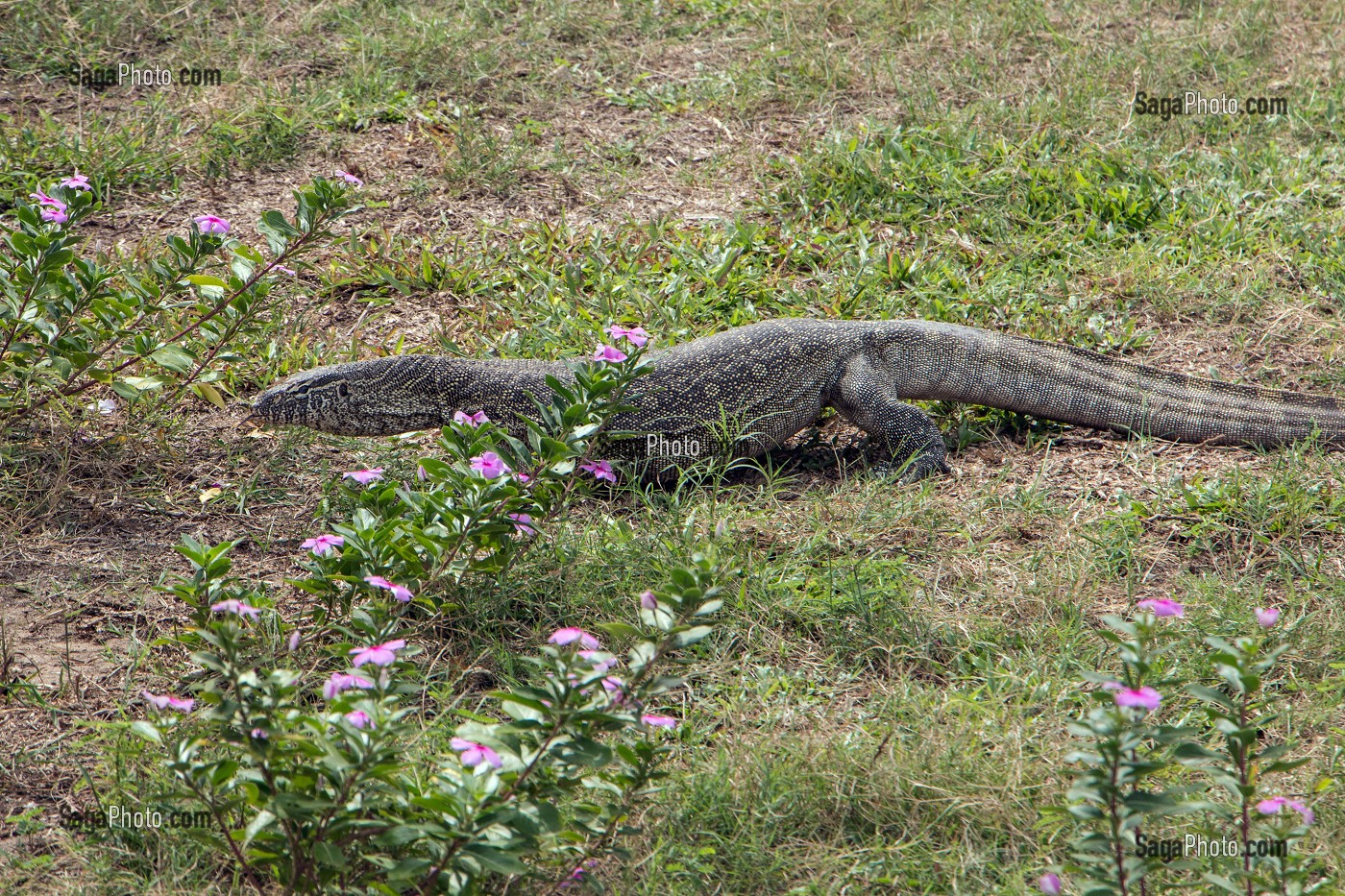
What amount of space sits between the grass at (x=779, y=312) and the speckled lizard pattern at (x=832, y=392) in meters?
0.18

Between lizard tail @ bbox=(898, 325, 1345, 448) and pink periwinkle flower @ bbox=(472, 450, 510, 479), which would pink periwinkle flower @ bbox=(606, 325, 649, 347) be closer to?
pink periwinkle flower @ bbox=(472, 450, 510, 479)

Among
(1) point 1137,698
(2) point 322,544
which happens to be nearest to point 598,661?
(1) point 1137,698

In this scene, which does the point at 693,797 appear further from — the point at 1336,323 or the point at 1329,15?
the point at 1329,15

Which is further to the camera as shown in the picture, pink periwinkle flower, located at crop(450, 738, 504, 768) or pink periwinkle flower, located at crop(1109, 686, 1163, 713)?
pink periwinkle flower, located at crop(450, 738, 504, 768)

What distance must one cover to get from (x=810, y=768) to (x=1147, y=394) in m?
2.70

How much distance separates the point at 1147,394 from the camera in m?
5.02

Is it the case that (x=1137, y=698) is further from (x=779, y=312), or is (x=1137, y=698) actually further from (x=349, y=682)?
(x=779, y=312)

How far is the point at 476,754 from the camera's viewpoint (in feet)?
7.61

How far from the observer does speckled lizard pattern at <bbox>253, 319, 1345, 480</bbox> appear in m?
4.75

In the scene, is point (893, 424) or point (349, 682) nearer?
point (349, 682)
